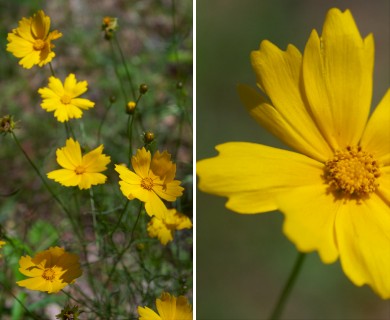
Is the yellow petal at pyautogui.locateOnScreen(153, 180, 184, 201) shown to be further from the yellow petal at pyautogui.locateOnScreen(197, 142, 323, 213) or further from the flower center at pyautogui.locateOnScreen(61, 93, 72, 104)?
the flower center at pyautogui.locateOnScreen(61, 93, 72, 104)

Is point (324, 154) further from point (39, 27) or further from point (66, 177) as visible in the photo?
point (39, 27)

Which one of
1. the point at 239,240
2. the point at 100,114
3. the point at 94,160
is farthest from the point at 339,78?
the point at 100,114

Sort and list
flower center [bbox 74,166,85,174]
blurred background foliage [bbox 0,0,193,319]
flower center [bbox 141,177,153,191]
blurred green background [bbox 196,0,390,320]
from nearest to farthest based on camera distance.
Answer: flower center [bbox 141,177,153,191], flower center [bbox 74,166,85,174], blurred background foliage [bbox 0,0,193,319], blurred green background [bbox 196,0,390,320]

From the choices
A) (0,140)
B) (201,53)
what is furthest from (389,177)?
(0,140)

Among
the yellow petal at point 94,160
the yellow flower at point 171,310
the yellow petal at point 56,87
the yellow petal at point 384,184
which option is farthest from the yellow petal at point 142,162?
the yellow petal at point 384,184

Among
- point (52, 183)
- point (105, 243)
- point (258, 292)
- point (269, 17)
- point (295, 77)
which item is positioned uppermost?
point (269, 17)

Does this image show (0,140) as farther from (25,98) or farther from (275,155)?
(275,155)

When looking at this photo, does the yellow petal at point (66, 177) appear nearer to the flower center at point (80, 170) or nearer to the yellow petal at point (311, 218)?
the flower center at point (80, 170)

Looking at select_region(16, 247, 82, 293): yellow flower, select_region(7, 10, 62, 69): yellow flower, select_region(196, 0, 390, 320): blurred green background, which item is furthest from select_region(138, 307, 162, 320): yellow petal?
select_region(196, 0, 390, 320): blurred green background
